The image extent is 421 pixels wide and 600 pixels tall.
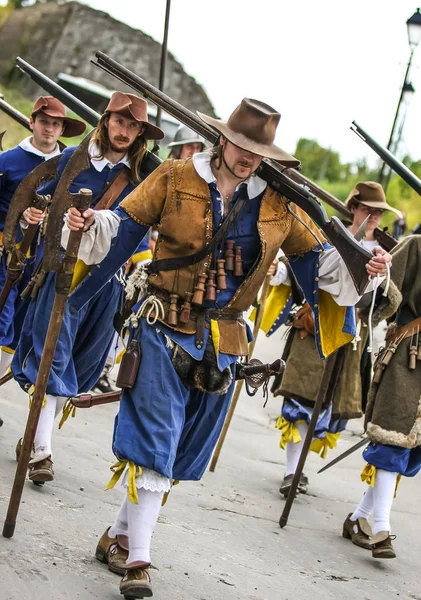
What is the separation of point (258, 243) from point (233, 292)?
0.24 metres

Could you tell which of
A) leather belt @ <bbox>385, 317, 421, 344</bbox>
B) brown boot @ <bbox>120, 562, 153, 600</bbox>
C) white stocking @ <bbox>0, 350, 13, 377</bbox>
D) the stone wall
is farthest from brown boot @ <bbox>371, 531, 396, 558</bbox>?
the stone wall

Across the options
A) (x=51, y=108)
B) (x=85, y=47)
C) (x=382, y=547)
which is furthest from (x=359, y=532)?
(x=85, y=47)

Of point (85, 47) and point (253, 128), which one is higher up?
point (85, 47)

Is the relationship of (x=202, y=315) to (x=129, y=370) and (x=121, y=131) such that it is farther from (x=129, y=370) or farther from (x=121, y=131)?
(x=121, y=131)

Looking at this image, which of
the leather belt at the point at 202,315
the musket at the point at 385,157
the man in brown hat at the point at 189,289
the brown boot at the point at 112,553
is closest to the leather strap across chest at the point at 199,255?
the man in brown hat at the point at 189,289

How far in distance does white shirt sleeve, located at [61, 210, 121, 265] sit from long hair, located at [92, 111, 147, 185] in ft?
4.23

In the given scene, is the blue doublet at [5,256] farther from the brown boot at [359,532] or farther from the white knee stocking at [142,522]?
the white knee stocking at [142,522]

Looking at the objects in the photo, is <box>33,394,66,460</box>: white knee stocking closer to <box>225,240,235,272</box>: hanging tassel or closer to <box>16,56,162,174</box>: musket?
<box>16,56,162,174</box>: musket

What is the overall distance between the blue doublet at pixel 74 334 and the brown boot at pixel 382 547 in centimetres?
186

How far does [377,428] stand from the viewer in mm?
6426

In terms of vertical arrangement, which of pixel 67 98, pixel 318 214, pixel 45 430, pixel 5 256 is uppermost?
pixel 67 98

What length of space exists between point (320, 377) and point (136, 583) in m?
3.63

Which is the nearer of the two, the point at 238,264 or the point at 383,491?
the point at 238,264

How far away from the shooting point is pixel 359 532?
265 inches
